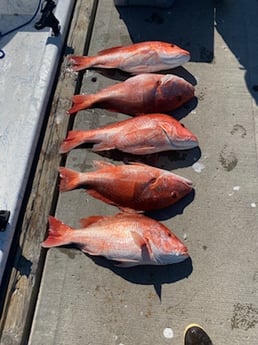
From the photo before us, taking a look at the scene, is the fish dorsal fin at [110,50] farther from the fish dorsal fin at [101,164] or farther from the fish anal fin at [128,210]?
the fish anal fin at [128,210]

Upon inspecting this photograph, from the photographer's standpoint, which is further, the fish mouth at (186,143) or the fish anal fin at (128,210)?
the fish mouth at (186,143)

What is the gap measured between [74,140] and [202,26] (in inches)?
64.1

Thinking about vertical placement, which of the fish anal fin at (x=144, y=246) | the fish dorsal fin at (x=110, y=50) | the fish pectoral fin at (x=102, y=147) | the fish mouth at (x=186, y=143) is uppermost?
the fish dorsal fin at (x=110, y=50)

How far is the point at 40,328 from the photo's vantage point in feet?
8.07

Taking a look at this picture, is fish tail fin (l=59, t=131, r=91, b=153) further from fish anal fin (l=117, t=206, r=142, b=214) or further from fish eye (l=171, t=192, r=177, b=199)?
fish eye (l=171, t=192, r=177, b=199)

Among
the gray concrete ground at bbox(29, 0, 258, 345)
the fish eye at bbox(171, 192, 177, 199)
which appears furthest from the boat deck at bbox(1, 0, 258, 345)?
the fish eye at bbox(171, 192, 177, 199)

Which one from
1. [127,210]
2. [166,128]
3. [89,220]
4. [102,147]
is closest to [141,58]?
[166,128]

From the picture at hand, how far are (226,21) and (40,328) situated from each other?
9.63 feet

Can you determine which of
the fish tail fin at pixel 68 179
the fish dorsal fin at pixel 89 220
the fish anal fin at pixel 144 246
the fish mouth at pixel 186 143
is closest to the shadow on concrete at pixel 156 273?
the fish anal fin at pixel 144 246

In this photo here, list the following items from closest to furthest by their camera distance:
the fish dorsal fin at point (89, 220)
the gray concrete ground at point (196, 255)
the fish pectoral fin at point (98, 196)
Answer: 1. the gray concrete ground at point (196, 255)
2. the fish dorsal fin at point (89, 220)
3. the fish pectoral fin at point (98, 196)

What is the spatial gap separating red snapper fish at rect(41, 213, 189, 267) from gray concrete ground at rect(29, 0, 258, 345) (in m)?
0.10

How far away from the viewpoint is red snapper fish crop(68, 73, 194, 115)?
9.99 feet

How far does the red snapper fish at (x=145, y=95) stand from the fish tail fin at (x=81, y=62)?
0.35 metres

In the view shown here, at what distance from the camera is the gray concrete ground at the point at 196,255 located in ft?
7.98
